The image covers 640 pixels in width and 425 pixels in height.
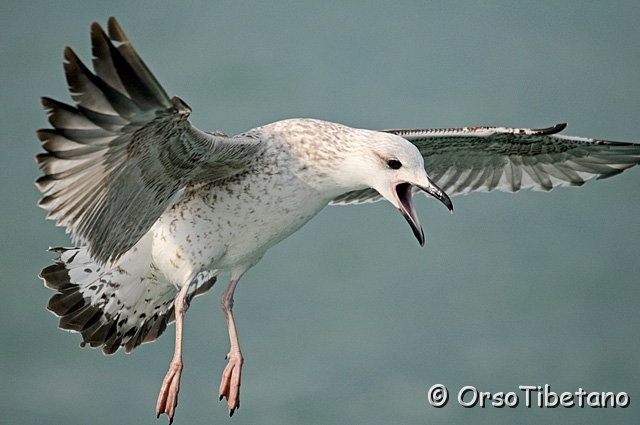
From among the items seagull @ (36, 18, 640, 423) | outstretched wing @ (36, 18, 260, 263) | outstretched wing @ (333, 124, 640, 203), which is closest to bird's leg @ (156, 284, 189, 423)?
seagull @ (36, 18, 640, 423)

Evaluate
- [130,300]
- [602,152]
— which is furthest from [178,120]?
[602,152]

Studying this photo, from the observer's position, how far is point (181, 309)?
5.75 m

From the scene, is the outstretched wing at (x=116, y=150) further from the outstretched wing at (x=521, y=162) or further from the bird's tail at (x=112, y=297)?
the outstretched wing at (x=521, y=162)

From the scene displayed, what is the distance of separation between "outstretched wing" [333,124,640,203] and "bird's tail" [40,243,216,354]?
4.04 ft

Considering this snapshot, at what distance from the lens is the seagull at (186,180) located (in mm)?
4312

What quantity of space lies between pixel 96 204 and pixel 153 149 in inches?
14.5

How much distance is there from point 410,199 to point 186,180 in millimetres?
1067

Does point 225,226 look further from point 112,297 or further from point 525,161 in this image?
point 525,161

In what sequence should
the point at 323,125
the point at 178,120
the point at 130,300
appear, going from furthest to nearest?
1. the point at 130,300
2. the point at 323,125
3. the point at 178,120

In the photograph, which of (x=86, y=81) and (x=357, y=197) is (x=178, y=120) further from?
(x=357, y=197)

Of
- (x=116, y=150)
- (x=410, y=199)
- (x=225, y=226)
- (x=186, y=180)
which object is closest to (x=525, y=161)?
(x=410, y=199)

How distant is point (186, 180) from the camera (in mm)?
5008

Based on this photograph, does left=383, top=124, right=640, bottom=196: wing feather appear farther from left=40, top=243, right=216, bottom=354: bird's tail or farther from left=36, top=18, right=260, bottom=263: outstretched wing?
left=36, top=18, right=260, bottom=263: outstretched wing

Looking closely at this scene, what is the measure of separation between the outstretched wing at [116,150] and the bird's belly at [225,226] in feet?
0.78
